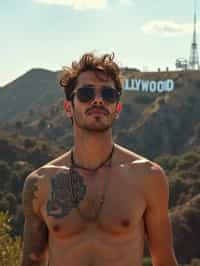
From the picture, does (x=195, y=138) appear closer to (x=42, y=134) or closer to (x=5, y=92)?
(x=42, y=134)

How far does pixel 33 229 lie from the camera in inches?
186

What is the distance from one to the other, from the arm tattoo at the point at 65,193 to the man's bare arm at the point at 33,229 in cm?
15

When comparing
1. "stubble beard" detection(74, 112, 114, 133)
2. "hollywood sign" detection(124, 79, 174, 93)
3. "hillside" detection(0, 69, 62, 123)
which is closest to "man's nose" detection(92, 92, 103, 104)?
"stubble beard" detection(74, 112, 114, 133)

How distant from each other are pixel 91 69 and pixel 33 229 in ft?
4.22

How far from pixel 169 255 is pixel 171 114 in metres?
95.3

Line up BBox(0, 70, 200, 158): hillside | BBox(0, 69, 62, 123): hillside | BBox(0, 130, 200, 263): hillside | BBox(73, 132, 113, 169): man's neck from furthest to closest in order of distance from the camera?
BBox(0, 69, 62, 123): hillside
BBox(0, 70, 200, 158): hillside
BBox(0, 130, 200, 263): hillside
BBox(73, 132, 113, 169): man's neck

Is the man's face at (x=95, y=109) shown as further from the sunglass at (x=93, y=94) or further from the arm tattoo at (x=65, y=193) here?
the arm tattoo at (x=65, y=193)

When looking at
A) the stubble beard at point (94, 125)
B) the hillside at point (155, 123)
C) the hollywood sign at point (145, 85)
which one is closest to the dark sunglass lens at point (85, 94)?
the stubble beard at point (94, 125)

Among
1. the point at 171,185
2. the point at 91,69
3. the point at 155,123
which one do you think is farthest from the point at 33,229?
the point at 155,123

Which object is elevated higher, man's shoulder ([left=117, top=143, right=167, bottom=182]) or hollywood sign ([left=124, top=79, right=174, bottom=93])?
man's shoulder ([left=117, top=143, right=167, bottom=182])

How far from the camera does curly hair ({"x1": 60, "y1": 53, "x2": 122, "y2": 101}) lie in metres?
4.66

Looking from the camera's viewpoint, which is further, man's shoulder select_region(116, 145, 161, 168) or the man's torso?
man's shoulder select_region(116, 145, 161, 168)

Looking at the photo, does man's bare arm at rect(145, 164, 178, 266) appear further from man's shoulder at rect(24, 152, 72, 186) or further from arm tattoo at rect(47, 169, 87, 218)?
man's shoulder at rect(24, 152, 72, 186)

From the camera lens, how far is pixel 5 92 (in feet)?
624
